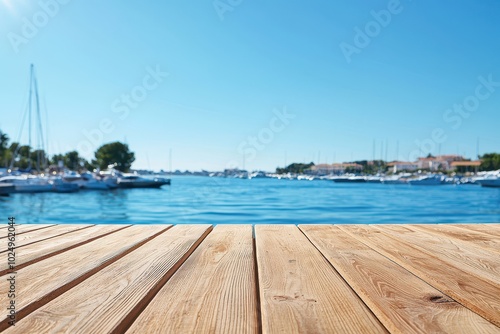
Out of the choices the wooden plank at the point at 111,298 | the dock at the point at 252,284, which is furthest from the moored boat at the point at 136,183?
the wooden plank at the point at 111,298

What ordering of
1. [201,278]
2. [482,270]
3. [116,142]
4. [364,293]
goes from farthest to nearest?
[116,142], [482,270], [201,278], [364,293]

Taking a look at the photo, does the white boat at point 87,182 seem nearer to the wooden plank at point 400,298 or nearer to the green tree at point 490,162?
Answer: the wooden plank at point 400,298

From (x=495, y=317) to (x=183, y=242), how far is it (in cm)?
116

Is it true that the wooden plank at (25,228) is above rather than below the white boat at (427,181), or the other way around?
above

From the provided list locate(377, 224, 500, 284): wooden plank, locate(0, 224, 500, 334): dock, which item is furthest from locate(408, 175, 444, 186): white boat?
locate(0, 224, 500, 334): dock

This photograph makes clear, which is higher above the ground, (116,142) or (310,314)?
(116,142)

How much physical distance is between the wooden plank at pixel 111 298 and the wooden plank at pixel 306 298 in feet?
0.98

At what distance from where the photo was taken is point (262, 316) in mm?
746

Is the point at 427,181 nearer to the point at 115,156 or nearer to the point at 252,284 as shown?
the point at 115,156

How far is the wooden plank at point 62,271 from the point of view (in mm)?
852

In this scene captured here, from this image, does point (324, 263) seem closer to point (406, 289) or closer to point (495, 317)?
point (406, 289)

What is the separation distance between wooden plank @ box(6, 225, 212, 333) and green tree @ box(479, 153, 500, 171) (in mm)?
84031

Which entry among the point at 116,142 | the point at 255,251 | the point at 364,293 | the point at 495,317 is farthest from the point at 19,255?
the point at 116,142

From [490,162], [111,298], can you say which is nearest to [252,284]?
[111,298]
